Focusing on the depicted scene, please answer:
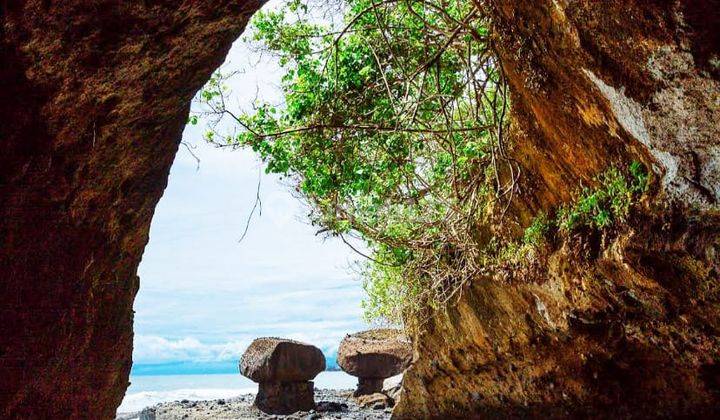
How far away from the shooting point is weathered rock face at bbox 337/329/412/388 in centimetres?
2005

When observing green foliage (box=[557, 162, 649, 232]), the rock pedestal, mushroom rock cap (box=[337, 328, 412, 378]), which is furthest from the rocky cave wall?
the rock pedestal

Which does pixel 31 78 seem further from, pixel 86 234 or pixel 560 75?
pixel 560 75

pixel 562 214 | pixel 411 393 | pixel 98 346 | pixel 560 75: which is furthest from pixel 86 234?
pixel 411 393

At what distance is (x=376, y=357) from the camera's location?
1997 centimetres

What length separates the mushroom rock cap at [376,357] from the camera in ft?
65.8

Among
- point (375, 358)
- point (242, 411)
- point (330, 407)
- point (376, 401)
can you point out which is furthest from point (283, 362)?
point (375, 358)

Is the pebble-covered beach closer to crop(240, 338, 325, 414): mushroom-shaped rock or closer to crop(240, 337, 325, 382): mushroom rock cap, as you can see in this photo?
crop(240, 338, 325, 414): mushroom-shaped rock

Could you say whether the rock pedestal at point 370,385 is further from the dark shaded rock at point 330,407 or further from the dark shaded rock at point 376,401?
the dark shaded rock at point 330,407

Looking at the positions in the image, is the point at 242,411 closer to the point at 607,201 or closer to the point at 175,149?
the point at 175,149

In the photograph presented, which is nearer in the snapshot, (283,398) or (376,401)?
(283,398)

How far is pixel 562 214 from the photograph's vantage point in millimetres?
5758

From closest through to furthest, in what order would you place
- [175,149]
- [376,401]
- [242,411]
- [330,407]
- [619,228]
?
[175,149] → [619,228] → [330,407] → [242,411] → [376,401]

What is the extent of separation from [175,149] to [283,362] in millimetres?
14466

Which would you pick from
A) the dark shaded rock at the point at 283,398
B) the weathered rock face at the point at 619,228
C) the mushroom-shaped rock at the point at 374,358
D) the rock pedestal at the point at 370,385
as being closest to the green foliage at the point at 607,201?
the weathered rock face at the point at 619,228
